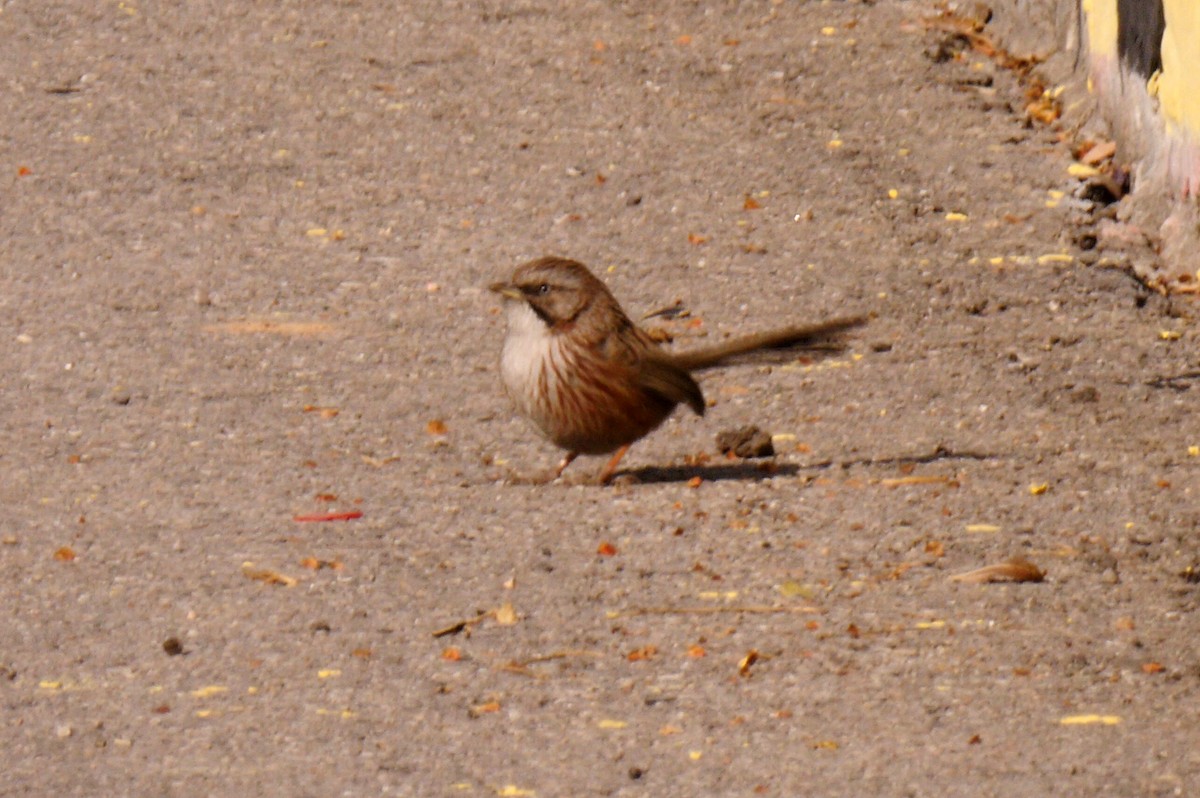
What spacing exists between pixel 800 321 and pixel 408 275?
1.61 metres

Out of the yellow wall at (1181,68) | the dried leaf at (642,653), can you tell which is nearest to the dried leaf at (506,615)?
the dried leaf at (642,653)

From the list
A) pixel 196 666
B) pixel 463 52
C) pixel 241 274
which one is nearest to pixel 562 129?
pixel 463 52

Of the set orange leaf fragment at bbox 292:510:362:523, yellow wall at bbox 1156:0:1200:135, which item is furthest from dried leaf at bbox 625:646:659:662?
yellow wall at bbox 1156:0:1200:135

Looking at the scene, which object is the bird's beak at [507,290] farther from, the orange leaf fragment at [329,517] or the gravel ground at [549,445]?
the orange leaf fragment at [329,517]

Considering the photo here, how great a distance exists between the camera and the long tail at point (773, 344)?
248 inches

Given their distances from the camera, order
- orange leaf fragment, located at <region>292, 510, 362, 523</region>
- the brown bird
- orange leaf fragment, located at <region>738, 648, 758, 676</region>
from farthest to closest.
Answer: the brown bird, orange leaf fragment, located at <region>292, 510, 362, 523</region>, orange leaf fragment, located at <region>738, 648, 758, 676</region>

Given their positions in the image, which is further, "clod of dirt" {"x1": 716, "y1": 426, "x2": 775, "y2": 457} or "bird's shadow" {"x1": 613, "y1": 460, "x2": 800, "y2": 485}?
"clod of dirt" {"x1": 716, "y1": 426, "x2": 775, "y2": 457}

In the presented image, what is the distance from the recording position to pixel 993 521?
5699mm

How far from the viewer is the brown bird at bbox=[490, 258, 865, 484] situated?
20.0ft

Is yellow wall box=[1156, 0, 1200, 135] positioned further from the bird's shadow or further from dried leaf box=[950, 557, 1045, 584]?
dried leaf box=[950, 557, 1045, 584]

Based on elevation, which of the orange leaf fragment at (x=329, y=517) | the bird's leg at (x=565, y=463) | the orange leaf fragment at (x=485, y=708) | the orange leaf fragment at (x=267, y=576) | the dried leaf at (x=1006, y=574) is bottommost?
the bird's leg at (x=565, y=463)

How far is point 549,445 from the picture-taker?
21.9 ft

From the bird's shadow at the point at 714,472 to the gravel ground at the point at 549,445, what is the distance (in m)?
0.02

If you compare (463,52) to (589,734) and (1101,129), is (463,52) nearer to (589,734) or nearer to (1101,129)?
(1101,129)
